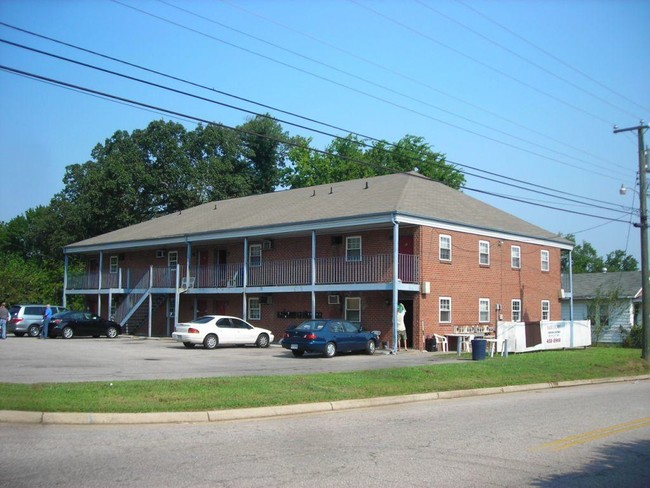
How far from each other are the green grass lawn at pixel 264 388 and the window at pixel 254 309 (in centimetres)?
1627

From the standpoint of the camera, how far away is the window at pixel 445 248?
30922 mm

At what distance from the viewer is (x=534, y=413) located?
1331 cm

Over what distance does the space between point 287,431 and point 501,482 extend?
4284 millimetres

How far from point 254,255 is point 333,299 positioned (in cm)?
643

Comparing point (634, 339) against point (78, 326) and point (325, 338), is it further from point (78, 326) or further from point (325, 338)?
point (78, 326)

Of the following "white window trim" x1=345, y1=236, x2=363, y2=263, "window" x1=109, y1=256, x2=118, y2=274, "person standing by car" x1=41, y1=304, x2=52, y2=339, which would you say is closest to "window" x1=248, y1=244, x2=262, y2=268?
"white window trim" x1=345, y1=236, x2=363, y2=263

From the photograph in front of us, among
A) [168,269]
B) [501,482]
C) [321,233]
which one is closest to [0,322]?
[168,269]

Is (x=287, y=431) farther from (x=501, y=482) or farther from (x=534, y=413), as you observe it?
(x=534, y=413)

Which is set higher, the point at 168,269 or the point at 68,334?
the point at 168,269

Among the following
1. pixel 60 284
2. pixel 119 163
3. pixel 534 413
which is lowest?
pixel 534 413

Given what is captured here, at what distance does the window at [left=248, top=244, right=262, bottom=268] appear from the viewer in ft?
119

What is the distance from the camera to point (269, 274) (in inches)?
1318

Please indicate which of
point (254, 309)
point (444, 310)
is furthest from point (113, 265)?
point (444, 310)

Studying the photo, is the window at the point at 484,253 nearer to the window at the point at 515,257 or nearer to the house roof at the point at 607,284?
the window at the point at 515,257
